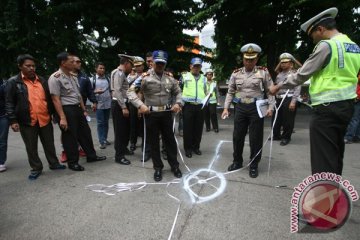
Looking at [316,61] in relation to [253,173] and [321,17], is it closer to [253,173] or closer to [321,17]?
[321,17]

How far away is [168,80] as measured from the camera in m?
4.43

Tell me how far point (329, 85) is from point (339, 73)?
14 cm

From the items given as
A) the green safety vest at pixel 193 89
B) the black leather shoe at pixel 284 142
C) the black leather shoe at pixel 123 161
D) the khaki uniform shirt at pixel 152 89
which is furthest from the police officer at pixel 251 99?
the black leather shoe at pixel 284 142

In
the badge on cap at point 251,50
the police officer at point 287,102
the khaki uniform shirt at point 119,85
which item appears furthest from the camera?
the police officer at point 287,102

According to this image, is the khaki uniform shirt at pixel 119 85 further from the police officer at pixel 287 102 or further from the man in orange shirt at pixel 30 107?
the police officer at pixel 287 102

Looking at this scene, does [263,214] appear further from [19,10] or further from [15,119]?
[19,10]

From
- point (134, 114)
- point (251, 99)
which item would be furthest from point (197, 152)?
point (251, 99)

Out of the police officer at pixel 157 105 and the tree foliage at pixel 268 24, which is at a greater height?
the tree foliage at pixel 268 24

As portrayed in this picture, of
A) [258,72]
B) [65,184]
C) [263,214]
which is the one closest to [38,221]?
[65,184]

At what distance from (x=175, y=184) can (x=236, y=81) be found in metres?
1.90

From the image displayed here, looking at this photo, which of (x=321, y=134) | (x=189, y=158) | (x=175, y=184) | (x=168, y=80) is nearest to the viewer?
(x=321, y=134)

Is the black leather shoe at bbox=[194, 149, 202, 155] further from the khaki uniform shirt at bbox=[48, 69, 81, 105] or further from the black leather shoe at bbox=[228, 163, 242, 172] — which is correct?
the khaki uniform shirt at bbox=[48, 69, 81, 105]

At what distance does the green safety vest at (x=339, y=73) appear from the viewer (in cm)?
275

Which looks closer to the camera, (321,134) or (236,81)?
(321,134)
